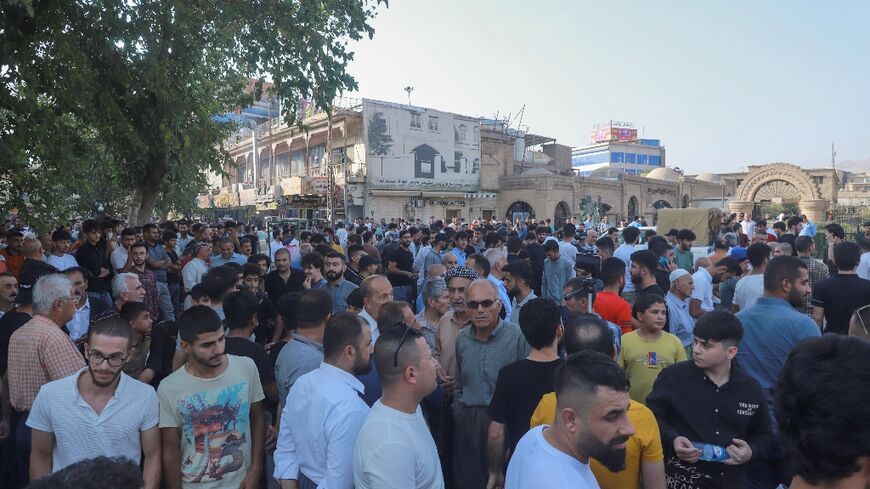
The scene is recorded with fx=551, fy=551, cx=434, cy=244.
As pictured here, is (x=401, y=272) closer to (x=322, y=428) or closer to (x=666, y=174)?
(x=322, y=428)

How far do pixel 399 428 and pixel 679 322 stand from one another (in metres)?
3.75

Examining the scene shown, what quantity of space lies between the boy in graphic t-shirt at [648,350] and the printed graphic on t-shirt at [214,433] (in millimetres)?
2545

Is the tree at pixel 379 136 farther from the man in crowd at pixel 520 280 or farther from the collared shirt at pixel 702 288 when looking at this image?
the man in crowd at pixel 520 280

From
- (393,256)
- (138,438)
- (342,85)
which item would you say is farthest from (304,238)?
(138,438)

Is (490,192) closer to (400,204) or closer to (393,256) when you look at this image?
(400,204)

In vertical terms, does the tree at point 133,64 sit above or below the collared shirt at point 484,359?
above

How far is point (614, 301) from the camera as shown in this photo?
193 inches

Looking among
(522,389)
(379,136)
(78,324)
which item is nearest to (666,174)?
(379,136)

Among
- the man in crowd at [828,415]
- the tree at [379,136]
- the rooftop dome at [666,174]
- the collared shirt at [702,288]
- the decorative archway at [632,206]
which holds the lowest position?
the collared shirt at [702,288]

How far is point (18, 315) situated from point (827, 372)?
4.95 m

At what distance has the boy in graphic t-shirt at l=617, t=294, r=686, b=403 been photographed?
12.4 ft

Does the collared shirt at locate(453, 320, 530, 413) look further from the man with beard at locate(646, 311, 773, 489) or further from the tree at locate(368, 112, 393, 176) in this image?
the tree at locate(368, 112, 393, 176)

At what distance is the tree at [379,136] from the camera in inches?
1237

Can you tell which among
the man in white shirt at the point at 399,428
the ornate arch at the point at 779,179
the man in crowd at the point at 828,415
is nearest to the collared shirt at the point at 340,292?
the man in white shirt at the point at 399,428
